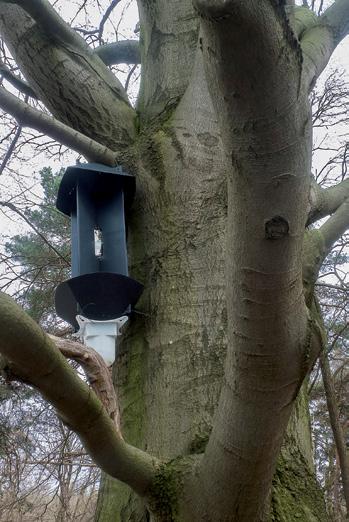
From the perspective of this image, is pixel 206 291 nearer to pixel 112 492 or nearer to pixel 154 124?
pixel 112 492

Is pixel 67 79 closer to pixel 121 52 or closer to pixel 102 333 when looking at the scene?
pixel 121 52

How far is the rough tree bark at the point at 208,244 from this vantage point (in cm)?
73

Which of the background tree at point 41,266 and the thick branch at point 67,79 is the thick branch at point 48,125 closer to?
the thick branch at point 67,79

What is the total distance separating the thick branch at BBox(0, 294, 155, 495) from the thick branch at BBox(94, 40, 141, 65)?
209cm

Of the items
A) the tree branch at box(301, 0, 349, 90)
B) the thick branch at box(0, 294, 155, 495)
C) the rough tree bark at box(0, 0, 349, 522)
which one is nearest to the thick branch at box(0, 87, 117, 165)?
the rough tree bark at box(0, 0, 349, 522)

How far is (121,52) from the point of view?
263 centimetres

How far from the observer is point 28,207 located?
414 cm

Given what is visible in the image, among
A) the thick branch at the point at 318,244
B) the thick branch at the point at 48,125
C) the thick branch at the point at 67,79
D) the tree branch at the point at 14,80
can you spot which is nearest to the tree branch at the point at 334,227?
the thick branch at the point at 318,244

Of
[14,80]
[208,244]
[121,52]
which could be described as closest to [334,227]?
[208,244]

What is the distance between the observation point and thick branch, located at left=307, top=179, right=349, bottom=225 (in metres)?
1.79

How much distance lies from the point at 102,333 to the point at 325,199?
875 millimetres

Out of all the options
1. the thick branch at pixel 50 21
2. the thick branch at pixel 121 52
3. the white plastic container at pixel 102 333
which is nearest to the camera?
the white plastic container at pixel 102 333

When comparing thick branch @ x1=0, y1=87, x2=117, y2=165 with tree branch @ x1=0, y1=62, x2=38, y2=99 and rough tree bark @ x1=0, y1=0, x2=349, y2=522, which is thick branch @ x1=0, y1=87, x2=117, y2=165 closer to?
rough tree bark @ x1=0, y1=0, x2=349, y2=522

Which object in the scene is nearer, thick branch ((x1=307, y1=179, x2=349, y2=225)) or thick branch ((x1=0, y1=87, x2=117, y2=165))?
thick branch ((x1=0, y1=87, x2=117, y2=165))
